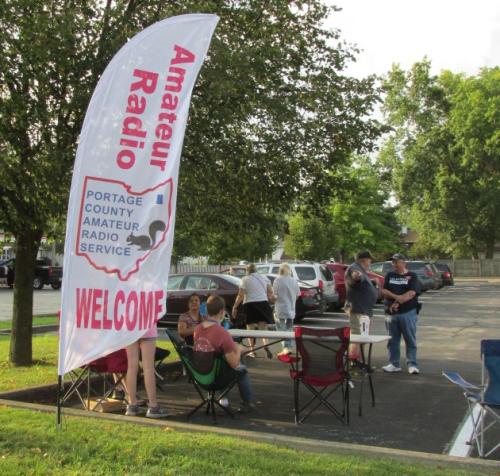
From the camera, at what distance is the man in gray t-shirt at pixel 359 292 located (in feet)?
31.7

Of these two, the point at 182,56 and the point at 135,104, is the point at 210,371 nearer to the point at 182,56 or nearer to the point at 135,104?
the point at 135,104

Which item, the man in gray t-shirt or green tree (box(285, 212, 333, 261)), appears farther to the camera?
green tree (box(285, 212, 333, 261))

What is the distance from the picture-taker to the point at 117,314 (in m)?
5.74

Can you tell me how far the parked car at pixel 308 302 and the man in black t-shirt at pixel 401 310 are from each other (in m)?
7.66

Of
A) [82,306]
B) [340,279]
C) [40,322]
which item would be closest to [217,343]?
[82,306]

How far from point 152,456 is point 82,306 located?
57.6 inches

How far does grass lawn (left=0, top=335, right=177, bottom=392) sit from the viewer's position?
26.6 feet

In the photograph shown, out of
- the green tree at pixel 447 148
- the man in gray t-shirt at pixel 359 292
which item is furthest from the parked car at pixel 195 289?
the green tree at pixel 447 148

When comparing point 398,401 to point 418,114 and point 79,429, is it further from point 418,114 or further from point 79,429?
point 418,114

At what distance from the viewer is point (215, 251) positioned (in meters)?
40.1

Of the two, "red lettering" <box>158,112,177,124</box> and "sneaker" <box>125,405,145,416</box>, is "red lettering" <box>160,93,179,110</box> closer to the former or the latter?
"red lettering" <box>158,112,177,124</box>

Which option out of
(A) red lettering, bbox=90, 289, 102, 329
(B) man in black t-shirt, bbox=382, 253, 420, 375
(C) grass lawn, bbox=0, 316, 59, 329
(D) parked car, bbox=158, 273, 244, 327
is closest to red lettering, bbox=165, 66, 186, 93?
(A) red lettering, bbox=90, 289, 102, 329

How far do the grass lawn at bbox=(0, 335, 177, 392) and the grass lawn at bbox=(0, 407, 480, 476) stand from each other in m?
2.30

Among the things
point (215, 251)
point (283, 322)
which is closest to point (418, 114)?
point (215, 251)
